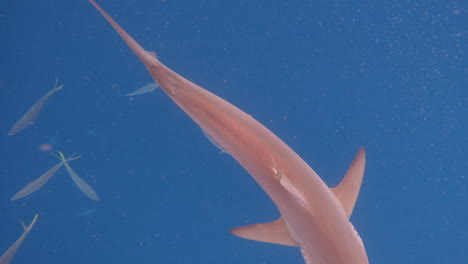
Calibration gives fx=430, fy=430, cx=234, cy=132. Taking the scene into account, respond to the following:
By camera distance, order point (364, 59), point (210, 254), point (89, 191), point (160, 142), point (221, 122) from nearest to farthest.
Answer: point (221, 122) → point (89, 191) → point (364, 59) → point (160, 142) → point (210, 254)

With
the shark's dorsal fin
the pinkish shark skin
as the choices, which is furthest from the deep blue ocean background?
the pinkish shark skin

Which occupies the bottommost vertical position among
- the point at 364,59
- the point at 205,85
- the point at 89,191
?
the point at 89,191

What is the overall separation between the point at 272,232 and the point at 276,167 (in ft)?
2.11

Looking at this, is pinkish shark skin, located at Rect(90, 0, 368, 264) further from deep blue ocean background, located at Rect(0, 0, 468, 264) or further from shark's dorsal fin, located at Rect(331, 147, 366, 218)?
deep blue ocean background, located at Rect(0, 0, 468, 264)

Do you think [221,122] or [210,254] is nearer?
[221,122]

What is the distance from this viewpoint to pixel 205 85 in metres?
4.29

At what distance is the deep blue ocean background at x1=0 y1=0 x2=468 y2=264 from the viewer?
13.5ft

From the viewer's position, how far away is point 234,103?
427 centimetres

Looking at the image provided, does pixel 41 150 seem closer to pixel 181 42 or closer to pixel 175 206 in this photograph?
pixel 175 206

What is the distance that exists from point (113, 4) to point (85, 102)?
107cm

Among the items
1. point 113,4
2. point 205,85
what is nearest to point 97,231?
point 205,85

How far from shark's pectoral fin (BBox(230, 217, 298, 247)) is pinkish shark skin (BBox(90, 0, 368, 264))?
0.57 feet

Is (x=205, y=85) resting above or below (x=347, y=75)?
below

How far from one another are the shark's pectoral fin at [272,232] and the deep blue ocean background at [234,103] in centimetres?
204
